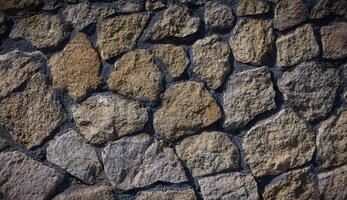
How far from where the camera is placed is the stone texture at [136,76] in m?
1.40

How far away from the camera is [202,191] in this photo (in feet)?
4.73

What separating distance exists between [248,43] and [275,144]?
1.25 feet

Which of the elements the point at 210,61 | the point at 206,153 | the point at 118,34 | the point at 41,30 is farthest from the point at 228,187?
the point at 41,30

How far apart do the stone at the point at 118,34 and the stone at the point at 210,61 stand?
22 centimetres

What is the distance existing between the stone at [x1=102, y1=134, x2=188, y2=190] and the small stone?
5 centimetres

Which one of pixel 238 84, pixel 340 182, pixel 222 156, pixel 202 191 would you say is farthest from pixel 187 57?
pixel 340 182

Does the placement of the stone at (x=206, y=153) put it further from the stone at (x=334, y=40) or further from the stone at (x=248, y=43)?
the stone at (x=334, y=40)

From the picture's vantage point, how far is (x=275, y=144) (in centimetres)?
146

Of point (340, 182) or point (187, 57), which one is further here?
point (340, 182)

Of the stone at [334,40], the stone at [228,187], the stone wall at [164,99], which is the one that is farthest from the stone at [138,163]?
the stone at [334,40]

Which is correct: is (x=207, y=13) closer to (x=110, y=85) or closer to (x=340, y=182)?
(x=110, y=85)

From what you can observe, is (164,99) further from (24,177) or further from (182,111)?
(24,177)

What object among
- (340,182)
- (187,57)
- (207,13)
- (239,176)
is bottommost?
(340,182)

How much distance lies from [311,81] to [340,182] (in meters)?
0.41
